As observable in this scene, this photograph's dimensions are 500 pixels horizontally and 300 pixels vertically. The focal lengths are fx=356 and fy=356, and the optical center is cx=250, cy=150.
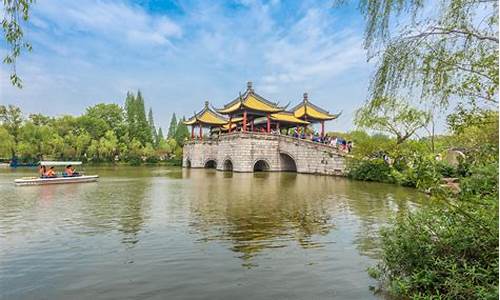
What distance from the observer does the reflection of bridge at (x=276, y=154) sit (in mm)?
26359

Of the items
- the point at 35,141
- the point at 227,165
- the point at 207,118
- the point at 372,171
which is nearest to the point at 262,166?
the point at 227,165

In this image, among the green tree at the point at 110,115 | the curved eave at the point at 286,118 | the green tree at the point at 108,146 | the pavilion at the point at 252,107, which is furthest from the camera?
the green tree at the point at 110,115

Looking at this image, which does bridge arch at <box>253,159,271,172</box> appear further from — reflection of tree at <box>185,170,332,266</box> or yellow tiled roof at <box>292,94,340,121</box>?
reflection of tree at <box>185,170,332,266</box>

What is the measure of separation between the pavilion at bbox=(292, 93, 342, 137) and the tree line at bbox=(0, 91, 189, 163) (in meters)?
22.3

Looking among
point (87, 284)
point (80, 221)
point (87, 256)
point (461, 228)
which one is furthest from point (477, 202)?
point (80, 221)

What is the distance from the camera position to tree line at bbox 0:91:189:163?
136 feet

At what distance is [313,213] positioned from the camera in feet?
33.5

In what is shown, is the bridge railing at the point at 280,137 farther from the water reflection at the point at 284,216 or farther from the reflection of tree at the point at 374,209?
the water reflection at the point at 284,216

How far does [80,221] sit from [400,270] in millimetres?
7544

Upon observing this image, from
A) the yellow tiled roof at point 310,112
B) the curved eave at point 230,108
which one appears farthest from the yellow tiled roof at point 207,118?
the yellow tiled roof at point 310,112

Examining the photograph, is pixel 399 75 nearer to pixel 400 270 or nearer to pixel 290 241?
pixel 400 270

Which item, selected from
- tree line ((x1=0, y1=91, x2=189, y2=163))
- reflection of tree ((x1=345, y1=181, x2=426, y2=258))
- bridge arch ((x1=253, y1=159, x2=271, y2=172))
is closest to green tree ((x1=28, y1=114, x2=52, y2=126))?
tree line ((x1=0, y1=91, x2=189, y2=163))

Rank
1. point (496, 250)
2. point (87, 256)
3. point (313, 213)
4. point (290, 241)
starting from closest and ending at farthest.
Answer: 1. point (496, 250)
2. point (87, 256)
3. point (290, 241)
4. point (313, 213)

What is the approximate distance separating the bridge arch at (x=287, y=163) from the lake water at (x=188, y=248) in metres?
18.3
